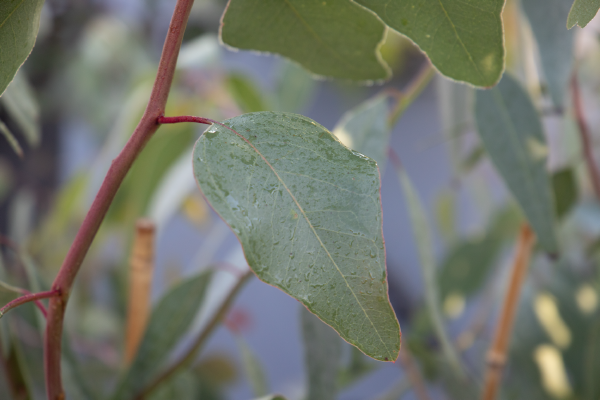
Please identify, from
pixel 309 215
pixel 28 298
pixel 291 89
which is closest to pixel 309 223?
pixel 309 215

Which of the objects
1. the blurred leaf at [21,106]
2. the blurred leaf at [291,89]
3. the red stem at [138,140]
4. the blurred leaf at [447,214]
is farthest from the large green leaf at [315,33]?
the blurred leaf at [447,214]

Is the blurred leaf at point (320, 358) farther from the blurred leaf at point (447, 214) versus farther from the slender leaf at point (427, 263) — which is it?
the blurred leaf at point (447, 214)

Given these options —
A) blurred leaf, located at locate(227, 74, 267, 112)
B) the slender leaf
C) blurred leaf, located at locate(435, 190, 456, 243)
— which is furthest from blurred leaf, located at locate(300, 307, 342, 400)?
blurred leaf, located at locate(435, 190, 456, 243)

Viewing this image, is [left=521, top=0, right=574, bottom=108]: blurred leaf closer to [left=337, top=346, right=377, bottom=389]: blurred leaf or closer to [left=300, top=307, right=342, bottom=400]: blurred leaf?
[left=300, top=307, right=342, bottom=400]: blurred leaf

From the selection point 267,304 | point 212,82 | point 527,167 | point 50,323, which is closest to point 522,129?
point 527,167

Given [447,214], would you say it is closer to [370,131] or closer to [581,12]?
[370,131]

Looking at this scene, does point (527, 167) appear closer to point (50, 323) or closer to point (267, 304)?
point (50, 323)

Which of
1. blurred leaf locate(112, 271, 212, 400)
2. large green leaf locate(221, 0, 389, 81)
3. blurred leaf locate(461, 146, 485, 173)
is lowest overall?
blurred leaf locate(112, 271, 212, 400)

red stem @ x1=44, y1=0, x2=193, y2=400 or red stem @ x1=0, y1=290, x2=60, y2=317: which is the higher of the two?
red stem @ x1=44, y1=0, x2=193, y2=400
